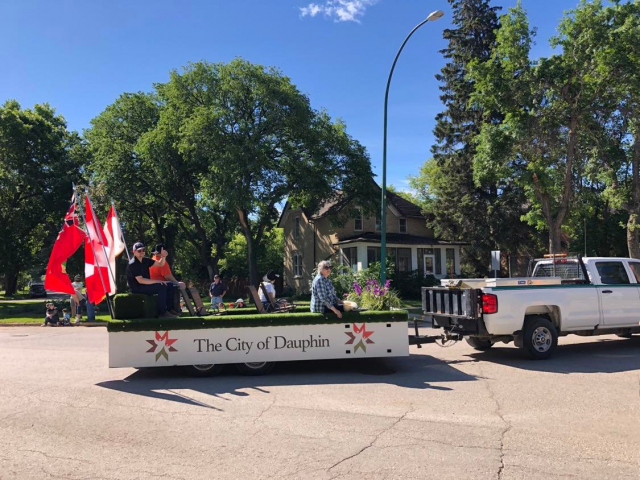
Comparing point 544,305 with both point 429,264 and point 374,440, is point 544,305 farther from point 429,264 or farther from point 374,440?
point 429,264

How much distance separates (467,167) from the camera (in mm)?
32219

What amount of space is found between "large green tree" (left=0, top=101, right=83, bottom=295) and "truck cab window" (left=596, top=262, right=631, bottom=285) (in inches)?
1222

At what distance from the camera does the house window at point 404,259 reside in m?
33.8

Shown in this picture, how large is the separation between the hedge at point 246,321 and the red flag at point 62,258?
7.37 feet

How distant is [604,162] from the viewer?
22.7 meters

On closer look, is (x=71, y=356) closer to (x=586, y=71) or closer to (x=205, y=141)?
(x=205, y=141)

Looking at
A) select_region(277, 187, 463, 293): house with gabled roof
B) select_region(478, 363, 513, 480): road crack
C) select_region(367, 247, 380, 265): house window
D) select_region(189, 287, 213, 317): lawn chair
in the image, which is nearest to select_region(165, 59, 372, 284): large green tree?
select_region(277, 187, 463, 293): house with gabled roof

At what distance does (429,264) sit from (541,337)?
86.3 feet

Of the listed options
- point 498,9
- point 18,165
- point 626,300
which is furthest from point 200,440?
point 498,9

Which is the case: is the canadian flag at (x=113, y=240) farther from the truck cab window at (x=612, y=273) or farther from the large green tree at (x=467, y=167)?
the large green tree at (x=467, y=167)

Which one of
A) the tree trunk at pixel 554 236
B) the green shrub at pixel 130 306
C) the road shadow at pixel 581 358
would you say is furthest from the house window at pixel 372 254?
the green shrub at pixel 130 306

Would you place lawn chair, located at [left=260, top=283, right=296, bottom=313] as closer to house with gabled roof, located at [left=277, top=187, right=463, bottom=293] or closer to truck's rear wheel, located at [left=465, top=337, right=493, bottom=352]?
truck's rear wheel, located at [left=465, top=337, right=493, bottom=352]

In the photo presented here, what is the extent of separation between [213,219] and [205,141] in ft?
43.4

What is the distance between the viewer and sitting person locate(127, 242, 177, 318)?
27.9 feet
